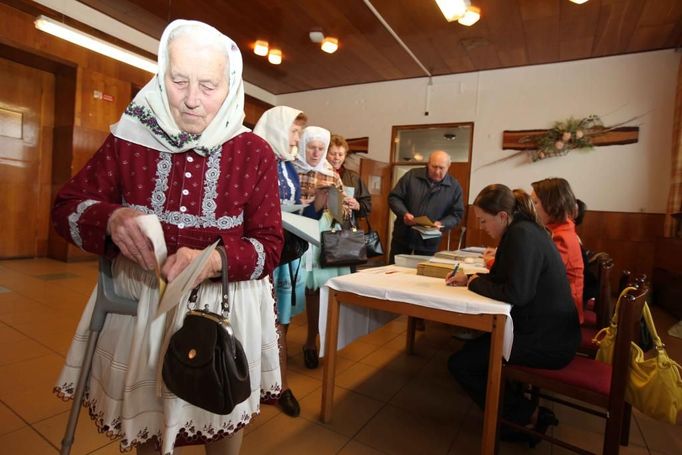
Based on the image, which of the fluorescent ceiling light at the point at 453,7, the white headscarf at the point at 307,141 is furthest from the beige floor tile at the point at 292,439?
the fluorescent ceiling light at the point at 453,7

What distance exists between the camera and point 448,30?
5133 mm

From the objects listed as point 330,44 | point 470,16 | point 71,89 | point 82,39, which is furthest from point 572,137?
point 71,89

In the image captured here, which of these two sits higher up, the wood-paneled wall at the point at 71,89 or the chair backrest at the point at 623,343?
the wood-paneled wall at the point at 71,89

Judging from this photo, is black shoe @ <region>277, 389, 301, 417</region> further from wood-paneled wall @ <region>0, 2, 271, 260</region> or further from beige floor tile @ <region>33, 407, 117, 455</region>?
wood-paneled wall @ <region>0, 2, 271, 260</region>

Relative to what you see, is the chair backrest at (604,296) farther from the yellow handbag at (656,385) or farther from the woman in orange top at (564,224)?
the yellow handbag at (656,385)

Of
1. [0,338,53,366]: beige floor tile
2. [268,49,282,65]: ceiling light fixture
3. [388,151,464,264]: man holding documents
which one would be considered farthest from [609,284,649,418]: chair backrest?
[268,49,282,65]: ceiling light fixture

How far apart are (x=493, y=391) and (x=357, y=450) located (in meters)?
0.65

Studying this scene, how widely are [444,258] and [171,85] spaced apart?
2138mm

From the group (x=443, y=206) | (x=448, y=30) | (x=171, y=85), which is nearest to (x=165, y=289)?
(x=171, y=85)

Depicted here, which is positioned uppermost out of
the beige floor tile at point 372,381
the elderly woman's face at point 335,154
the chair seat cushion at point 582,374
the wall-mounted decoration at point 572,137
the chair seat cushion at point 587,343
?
the wall-mounted decoration at point 572,137

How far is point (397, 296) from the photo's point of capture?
1.70m

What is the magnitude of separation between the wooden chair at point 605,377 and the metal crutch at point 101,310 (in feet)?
4.83

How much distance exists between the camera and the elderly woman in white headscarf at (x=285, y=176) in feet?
6.00

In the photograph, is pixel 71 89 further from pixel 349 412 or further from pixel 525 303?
pixel 525 303
